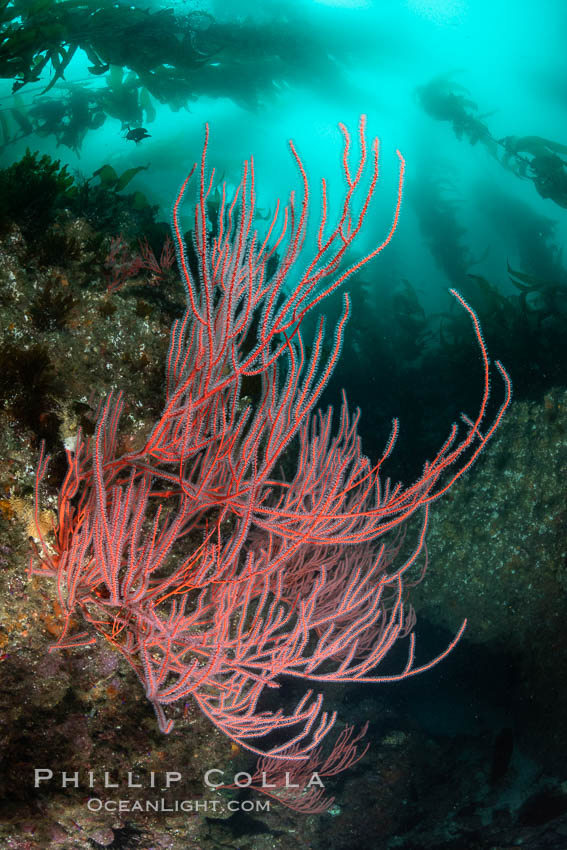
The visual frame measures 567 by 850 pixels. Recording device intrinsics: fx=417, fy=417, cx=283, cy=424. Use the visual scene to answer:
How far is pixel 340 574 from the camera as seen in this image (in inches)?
143

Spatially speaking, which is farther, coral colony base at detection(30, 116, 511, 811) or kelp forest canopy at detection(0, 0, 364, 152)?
kelp forest canopy at detection(0, 0, 364, 152)

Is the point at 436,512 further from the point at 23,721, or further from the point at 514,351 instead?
the point at 23,721

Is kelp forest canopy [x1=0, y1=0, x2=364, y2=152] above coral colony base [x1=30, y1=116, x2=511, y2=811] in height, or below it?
above

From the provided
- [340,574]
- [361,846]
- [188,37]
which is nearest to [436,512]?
[340,574]

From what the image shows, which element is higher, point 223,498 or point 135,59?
point 135,59

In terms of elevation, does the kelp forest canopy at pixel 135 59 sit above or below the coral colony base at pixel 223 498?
above

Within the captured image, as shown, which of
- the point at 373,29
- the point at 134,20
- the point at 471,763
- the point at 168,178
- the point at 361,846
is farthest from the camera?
the point at 373,29

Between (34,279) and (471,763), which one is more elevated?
(34,279)

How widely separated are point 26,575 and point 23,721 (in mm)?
866

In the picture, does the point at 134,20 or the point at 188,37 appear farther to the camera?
the point at 188,37

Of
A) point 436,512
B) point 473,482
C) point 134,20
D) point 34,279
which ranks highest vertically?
point 134,20

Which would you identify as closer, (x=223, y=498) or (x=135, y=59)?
(x=223, y=498)

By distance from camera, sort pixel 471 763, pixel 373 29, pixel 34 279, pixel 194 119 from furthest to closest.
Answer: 1. pixel 194 119
2. pixel 373 29
3. pixel 471 763
4. pixel 34 279

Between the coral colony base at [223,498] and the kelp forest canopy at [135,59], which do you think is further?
the kelp forest canopy at [135,59]
